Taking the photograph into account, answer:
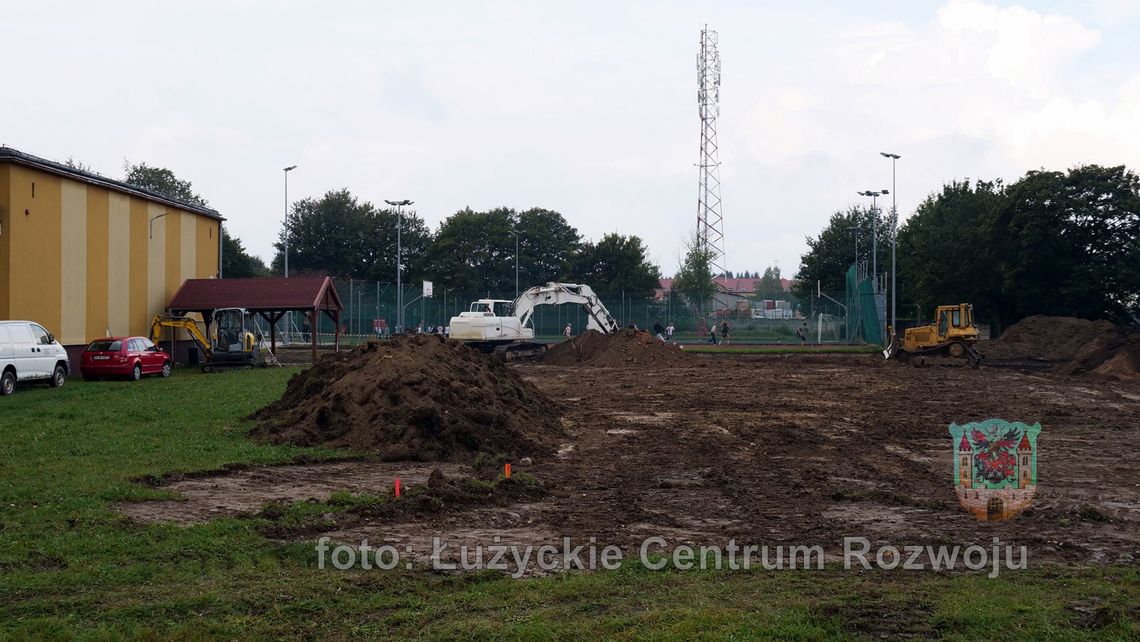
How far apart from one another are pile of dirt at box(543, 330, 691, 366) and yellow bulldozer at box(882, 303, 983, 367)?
386 inches

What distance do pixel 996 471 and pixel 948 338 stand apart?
2995cm

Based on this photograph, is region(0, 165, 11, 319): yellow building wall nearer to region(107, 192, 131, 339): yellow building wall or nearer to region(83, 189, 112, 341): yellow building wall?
region(83, 189, 112, 341): yellow building wall

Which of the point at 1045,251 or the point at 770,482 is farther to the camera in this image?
the point at 1045,251

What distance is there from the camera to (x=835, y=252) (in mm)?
82312

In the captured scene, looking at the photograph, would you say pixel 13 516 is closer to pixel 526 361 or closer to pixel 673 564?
pixel 673 564

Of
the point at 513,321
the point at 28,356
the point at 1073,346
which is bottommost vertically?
the point at 1073,346

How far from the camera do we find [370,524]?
9.52 metres

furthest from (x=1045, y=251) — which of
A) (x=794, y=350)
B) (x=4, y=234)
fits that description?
(x=4, y=234)

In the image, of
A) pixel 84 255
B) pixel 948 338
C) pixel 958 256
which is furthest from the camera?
pixel 958 256

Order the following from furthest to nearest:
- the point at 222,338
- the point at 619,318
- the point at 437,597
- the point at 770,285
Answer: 1. the point at 770,285
2. the point at 619,318
3. the point at 222,338
4. the point at 437,597

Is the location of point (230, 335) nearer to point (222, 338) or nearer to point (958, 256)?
point (222, 338)

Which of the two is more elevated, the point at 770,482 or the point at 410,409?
the point at 410,409

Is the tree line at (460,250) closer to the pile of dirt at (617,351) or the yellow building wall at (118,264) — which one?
the pile of dirt at (617,351)

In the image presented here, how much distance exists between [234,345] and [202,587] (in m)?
29.3
